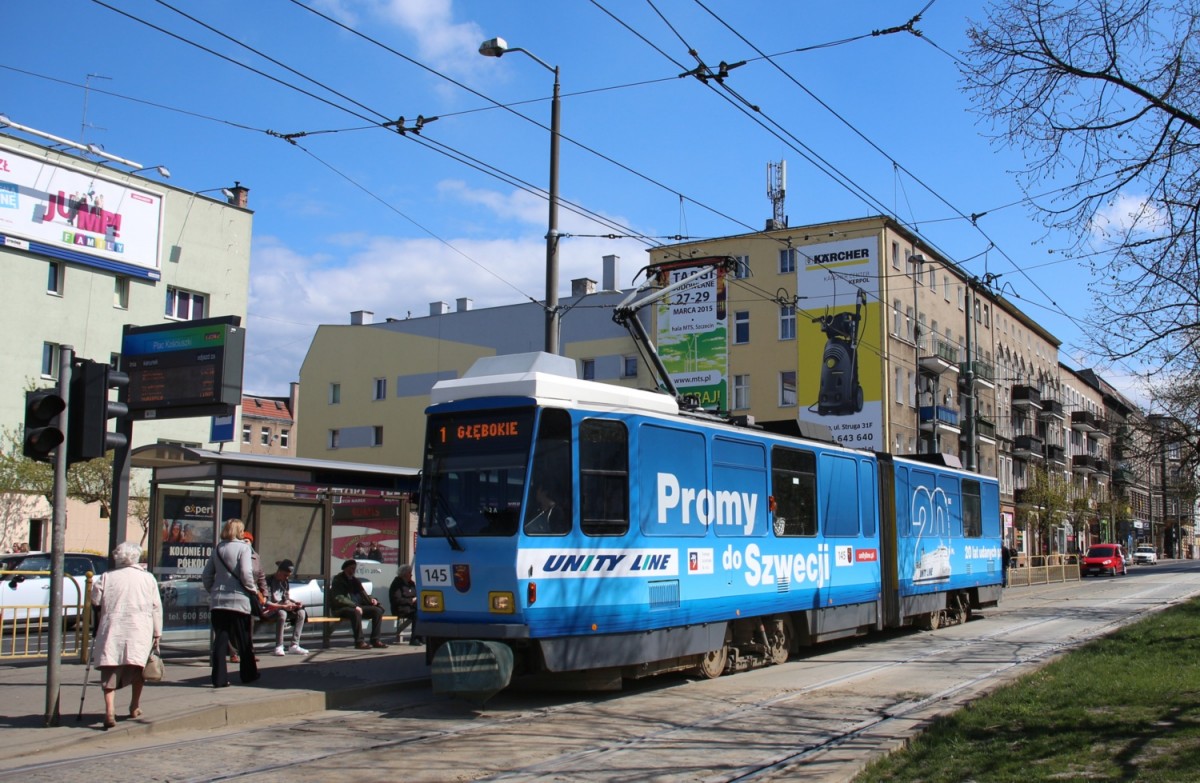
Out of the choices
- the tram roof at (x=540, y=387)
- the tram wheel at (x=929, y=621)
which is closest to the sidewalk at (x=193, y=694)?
the tram roof at (x=540, y=387)

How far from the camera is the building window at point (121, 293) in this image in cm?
3741

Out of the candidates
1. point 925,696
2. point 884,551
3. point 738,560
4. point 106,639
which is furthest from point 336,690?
point 884,551

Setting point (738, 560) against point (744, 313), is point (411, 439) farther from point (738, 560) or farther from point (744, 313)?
point (738, 560)

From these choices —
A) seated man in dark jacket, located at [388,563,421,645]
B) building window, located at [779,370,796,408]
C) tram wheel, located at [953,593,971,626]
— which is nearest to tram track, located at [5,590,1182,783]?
seated man in dark jacket, located at [388,563,421,645]

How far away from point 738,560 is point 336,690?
4931 mm

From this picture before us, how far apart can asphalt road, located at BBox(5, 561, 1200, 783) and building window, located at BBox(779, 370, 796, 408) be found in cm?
3339

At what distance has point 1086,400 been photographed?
93062 mm

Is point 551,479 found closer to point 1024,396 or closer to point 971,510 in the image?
point 971,510

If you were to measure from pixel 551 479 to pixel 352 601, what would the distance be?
5.97 meters

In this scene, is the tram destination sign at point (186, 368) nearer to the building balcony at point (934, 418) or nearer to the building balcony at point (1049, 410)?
the building balcony at point (934, 418)

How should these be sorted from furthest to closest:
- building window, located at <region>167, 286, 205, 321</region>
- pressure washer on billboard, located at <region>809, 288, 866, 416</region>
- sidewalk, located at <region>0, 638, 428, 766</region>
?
pressure washer on billboard, located at <region>809, 288, 866, 416</region> → building window, located at <region>167, 286, 205, 321</region> → sidewalk, located at <region>0, 638, 428, 766</region>

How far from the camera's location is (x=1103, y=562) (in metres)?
57.9

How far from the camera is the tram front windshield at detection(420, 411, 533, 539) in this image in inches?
443

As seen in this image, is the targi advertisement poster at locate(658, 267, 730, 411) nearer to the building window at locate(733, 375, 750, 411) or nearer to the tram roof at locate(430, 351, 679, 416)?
the building window at locate(733, 375, 750, 411)
